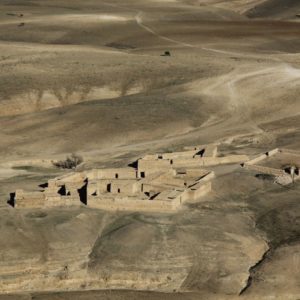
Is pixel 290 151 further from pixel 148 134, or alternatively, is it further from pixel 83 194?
pixel 83 194

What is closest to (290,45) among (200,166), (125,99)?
(125,99)

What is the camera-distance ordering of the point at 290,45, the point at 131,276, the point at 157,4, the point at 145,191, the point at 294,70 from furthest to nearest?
the point at 157,4
the point at 290,45
the point at 294,70
the point at 145,191
the point at 131,276

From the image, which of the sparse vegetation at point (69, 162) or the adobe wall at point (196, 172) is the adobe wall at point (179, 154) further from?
the sparse vegetation at point (69, 162)

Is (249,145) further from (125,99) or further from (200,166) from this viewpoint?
(125,99)

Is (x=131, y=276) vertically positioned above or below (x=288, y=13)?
above

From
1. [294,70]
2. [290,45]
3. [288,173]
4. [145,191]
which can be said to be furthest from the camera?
[290,45]

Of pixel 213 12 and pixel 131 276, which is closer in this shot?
pixel 131 276

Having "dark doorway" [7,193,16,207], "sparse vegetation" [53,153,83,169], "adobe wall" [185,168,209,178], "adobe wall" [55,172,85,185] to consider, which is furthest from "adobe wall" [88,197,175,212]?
"sparse vegetation" [53,153,83,169]

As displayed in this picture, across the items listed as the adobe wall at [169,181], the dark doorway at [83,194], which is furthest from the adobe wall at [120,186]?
the adobe wall at [169,181]
